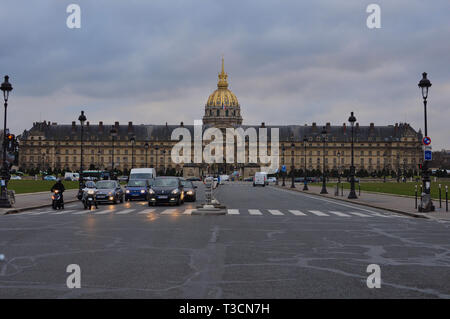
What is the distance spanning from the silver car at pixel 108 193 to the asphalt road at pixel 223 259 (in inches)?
569

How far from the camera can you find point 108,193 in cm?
3397

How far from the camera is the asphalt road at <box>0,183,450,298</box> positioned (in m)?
8.44

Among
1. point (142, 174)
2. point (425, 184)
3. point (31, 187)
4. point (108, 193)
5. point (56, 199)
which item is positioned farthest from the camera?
point (31, 187)

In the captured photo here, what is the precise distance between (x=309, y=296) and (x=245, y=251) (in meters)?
4.75

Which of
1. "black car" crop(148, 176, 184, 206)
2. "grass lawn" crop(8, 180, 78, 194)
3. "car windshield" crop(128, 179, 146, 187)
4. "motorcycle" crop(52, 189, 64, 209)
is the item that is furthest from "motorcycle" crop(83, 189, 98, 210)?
"grass lawn" crop(8, 180, 78, 194)

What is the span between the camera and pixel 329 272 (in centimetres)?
995

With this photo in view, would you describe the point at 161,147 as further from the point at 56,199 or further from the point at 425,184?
the point at 425,184

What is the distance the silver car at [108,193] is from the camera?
1337 inches

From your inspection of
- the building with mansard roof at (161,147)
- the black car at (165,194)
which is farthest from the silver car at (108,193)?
the building with mansard roof at (161,147)

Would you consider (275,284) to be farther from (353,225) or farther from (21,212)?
(21,212)

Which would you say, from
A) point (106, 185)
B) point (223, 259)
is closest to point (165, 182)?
point (106, 185)

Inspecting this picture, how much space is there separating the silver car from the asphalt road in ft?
47.4

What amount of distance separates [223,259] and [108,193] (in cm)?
2355
